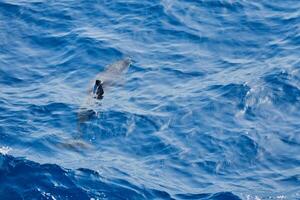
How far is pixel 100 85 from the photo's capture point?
65.6 ft

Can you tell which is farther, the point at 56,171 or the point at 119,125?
the point at 119,125

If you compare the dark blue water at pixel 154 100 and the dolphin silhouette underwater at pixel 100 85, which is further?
the dolphin silhouette underwater at pixel 100 85

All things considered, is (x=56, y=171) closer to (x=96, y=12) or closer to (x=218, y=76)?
(x=218, y=76)

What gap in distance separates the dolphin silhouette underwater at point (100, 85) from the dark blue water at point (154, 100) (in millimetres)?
208

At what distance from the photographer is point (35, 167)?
632 inches

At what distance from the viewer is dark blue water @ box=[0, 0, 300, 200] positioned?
16312 millimetres

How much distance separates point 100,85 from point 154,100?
5.41 feet

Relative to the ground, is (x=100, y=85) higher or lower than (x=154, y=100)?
higher

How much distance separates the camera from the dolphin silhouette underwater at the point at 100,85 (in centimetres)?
1888

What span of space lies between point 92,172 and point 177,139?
3008mm

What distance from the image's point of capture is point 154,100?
20.0 m

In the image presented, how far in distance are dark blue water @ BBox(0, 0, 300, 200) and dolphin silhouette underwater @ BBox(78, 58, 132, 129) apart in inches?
8.2

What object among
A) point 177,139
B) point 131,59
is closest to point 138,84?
point 131,59

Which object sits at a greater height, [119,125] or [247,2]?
[247,2]
